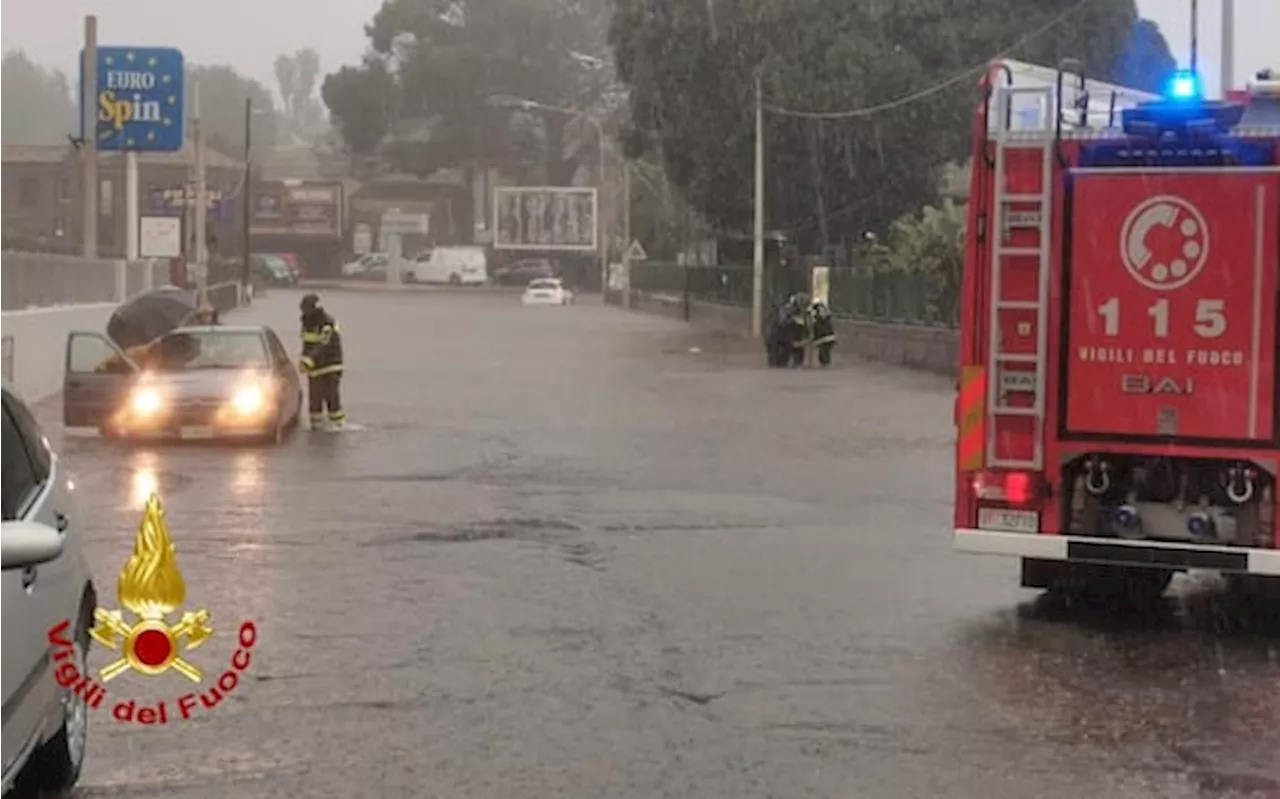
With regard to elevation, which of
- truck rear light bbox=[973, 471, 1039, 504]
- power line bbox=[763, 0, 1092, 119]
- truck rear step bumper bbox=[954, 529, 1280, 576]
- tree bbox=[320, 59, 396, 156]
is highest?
tree bbox=[320, 59, 396, 156]

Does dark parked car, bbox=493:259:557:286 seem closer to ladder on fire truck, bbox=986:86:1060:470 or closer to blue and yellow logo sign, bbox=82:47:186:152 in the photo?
blue and yellow logo sign, bbox=82:47:186:152

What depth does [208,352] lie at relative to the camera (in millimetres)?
23328

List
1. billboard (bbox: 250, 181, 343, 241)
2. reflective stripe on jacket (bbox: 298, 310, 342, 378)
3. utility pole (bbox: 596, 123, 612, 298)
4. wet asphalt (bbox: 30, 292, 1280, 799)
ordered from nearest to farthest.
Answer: wet asphalt (bbox: 30, 292, 1280, 799) < reflective stripe on jacket (bbox: 298, 310, 342, 378) < utility pole (bbox: 596, 123, 612, 298) < billboard (bbox: 250, 181, 343, 241)

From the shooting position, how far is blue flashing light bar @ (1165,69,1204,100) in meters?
10.4

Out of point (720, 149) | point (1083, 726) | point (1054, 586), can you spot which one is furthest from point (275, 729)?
point (720, 149)

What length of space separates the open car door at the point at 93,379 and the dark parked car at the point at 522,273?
79451mm

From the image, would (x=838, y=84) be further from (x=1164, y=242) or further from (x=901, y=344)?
(x=1164, y=242)

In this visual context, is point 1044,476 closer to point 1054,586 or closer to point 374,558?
point 1054,586

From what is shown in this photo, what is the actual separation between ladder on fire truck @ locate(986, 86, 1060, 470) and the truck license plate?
0.25 metres

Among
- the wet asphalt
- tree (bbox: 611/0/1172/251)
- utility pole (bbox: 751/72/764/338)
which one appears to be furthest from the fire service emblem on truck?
tree (bbox: 611/0/1172/251)

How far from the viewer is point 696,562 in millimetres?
13344

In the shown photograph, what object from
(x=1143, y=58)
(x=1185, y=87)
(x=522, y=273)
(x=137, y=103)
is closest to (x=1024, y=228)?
(x=1185, y=87)

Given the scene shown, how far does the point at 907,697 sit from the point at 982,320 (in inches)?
100

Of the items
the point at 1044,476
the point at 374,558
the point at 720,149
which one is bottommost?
the point at 374,558
